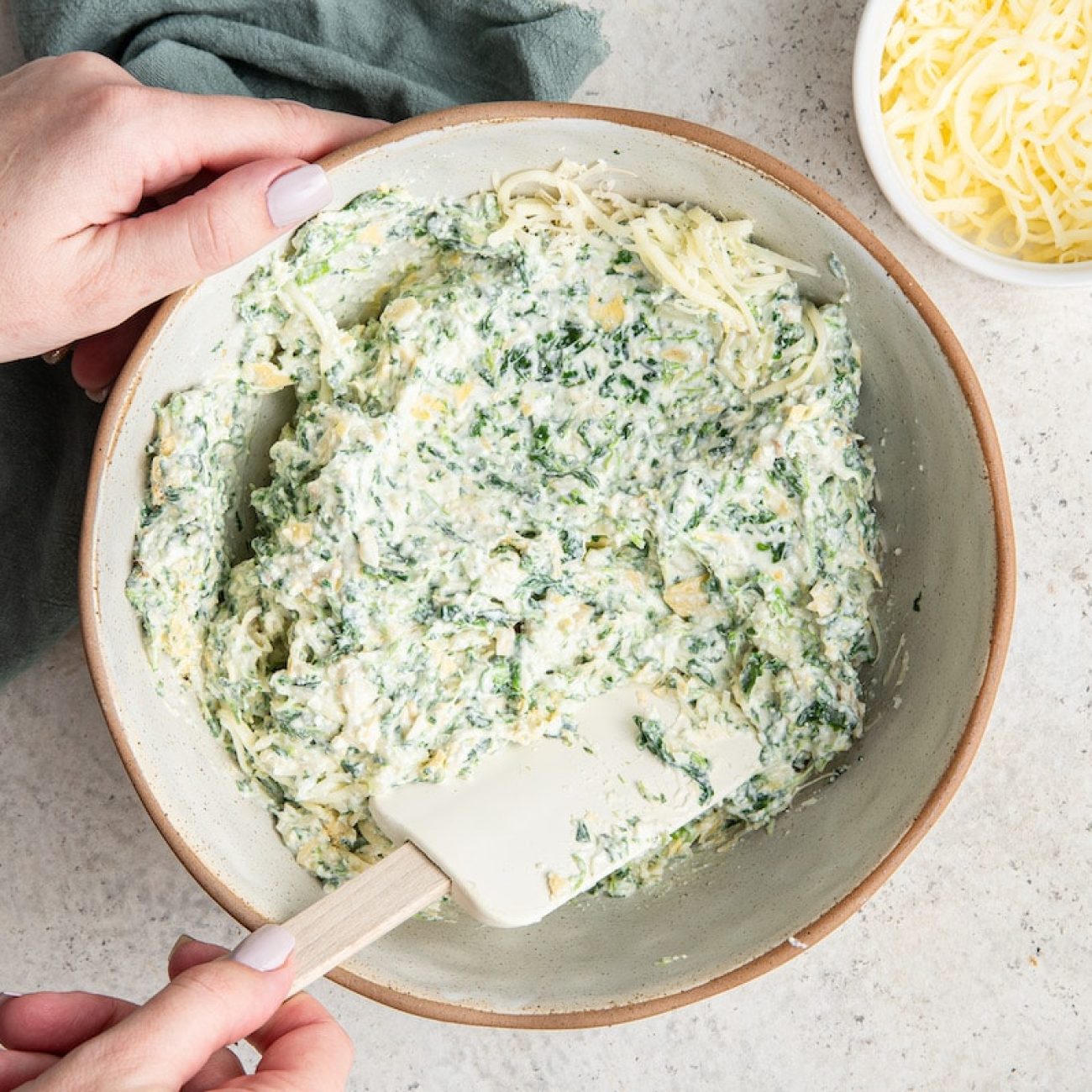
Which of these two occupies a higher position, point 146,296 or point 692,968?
point 146,296

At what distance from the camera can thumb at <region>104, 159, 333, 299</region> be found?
1268mm

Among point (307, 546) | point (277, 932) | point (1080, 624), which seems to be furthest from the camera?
point (1080, 624)

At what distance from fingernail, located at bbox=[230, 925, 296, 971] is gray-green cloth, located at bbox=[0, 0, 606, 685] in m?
0.65

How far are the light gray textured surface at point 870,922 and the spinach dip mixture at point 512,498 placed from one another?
363 mm

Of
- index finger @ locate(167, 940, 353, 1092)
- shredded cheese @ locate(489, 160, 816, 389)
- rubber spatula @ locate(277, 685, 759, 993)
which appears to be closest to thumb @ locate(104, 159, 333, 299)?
shredded cheese @ locate(489, 160, 816, 389)

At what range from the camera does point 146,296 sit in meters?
1.34

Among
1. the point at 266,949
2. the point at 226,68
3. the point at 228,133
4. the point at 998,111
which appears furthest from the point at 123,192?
the point at 998,111

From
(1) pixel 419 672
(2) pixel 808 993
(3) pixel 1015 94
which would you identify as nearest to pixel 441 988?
(1) pixel 419 672

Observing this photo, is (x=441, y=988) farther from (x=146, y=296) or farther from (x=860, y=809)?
(x=146, y=296)

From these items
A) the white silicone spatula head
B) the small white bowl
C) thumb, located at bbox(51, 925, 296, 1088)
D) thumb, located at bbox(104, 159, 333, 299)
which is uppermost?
thumb, located at bbox(104, 159, 333, 299)

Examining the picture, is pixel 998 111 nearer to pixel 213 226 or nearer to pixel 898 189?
pixel 898 189

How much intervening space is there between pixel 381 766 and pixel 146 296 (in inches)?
25.3

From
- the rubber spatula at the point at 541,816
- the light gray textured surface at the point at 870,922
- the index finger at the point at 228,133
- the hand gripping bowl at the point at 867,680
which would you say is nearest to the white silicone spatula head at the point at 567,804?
the rubber spatula at the point at 541,816

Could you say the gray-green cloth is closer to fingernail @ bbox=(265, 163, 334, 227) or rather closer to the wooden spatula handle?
fingernail @ bbox=(265, 163, 334, 227)
